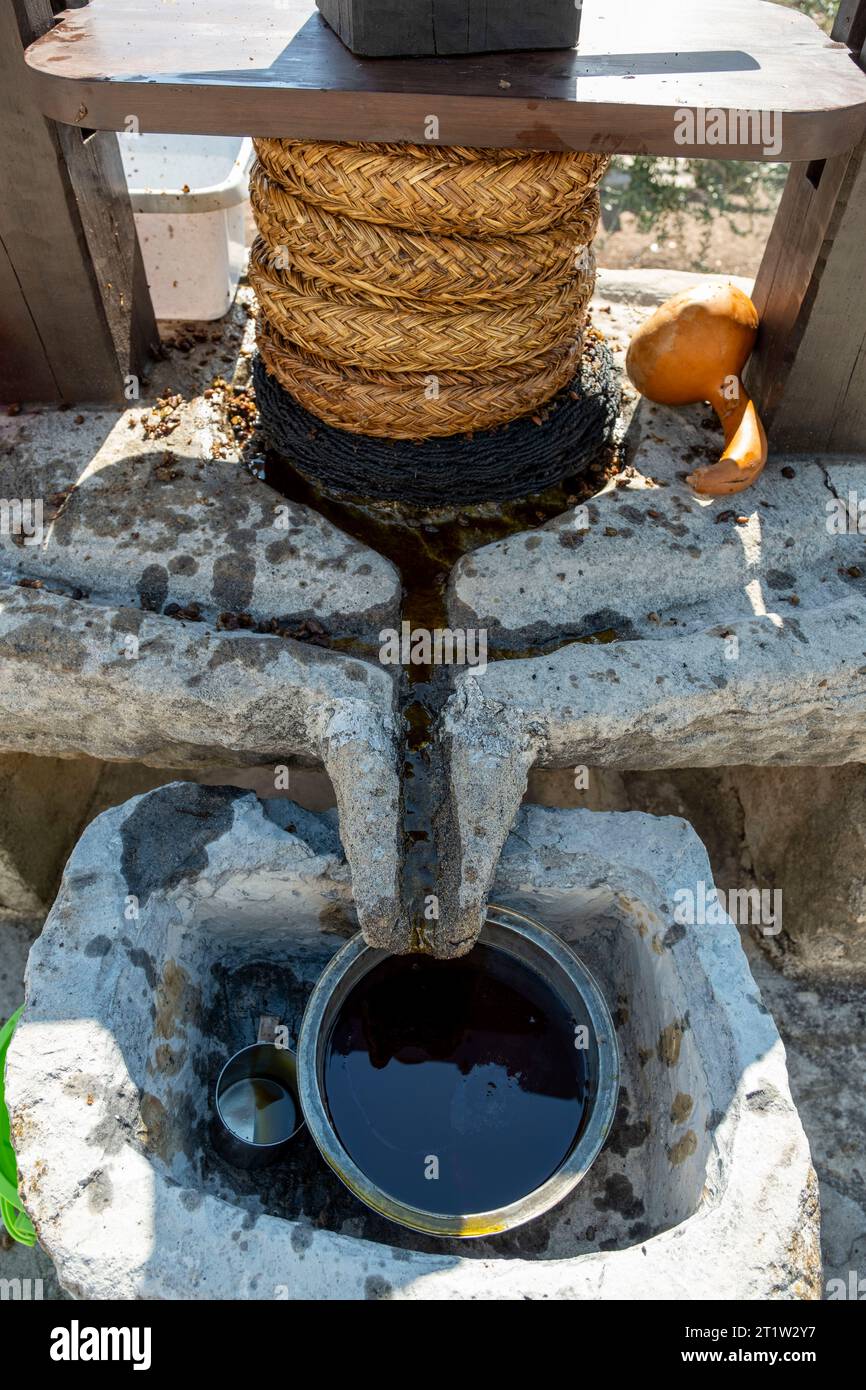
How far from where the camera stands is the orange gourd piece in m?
3.03

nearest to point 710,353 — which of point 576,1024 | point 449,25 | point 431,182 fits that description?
point 431,182

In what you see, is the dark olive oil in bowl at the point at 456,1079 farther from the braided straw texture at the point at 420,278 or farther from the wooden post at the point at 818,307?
the wooden post at the point at 818,307

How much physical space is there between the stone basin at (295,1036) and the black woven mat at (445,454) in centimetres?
92

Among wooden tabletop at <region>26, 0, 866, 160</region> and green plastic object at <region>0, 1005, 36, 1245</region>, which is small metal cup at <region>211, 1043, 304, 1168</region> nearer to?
green plastic object at <region>0, 1005, 36, 1245</region>

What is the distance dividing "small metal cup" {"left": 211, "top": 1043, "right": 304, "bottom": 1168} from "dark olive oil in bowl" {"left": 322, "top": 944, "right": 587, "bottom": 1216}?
0.21 meters

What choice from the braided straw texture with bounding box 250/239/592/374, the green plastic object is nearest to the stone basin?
the green plastic object

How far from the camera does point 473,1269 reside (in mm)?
2008

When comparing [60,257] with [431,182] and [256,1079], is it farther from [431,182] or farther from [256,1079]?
[256,1079]

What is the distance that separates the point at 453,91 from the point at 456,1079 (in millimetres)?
2201

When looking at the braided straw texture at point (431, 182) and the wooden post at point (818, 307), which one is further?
the wooden post at point (818, 307)

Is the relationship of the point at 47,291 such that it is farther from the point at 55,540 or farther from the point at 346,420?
the point at 346,420

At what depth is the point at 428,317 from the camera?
102 inches

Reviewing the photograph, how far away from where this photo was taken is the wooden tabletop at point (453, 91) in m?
2.16

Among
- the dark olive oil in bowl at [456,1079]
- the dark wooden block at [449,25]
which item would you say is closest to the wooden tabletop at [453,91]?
the dark wooden block at [449,25]
